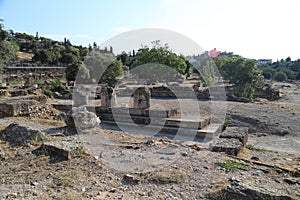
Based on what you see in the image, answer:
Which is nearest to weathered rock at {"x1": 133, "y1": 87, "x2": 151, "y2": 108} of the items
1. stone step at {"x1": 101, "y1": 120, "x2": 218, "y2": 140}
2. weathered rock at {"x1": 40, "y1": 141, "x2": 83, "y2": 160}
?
stone step at {"x1": 101, "y1": 120, "x2": 218, "y2": 140}

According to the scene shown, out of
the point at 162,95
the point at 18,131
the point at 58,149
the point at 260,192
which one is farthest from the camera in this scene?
the point at 162,95

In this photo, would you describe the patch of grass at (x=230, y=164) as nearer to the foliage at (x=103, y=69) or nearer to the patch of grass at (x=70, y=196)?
the patch of grass at (x=70, y=196)

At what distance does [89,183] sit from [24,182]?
1.12 m

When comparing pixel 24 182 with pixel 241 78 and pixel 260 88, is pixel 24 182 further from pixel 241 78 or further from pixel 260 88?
pixel 260 88

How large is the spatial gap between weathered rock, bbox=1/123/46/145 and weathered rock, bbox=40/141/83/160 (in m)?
0.87

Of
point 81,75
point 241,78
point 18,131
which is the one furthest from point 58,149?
point 81,75

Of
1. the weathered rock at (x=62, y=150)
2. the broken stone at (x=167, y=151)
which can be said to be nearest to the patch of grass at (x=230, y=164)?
the broken stone at (x=167, y=151)

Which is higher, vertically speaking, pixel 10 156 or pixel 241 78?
pixel 241 78

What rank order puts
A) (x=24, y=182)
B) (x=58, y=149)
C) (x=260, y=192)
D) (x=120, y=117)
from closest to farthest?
(x=260, y=192)
(x=24, y=182)
(x=58, y=149)
(x=120, y=117)

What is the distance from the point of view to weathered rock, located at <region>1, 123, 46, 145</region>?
6.62 m

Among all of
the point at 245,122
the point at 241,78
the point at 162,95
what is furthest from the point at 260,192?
the point at 241,78

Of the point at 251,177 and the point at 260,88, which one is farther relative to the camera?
the point at 260,88

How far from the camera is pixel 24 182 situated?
434 cm

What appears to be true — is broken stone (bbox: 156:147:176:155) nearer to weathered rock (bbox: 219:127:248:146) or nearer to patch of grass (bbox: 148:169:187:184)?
patch of grass (bbox: 148:169:187:184)
